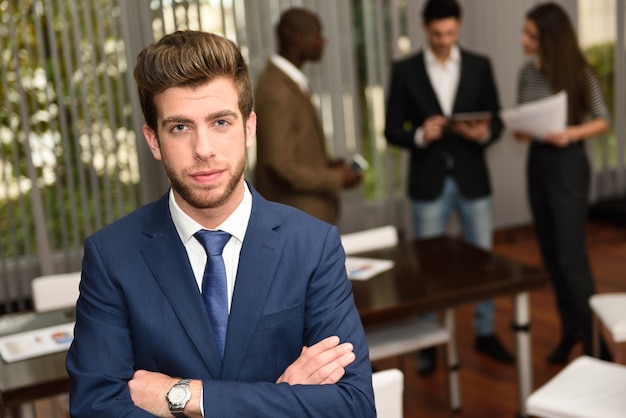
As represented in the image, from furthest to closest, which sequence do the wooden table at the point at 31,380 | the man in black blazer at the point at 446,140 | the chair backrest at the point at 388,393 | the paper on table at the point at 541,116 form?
the man in black blazer at the point at 446,140
the paper on table at the point at 541,116
the wooden table at the point at 31,380
the chair backrest at the point at 388,393

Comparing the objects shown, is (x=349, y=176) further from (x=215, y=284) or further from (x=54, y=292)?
(x=215, y=284)

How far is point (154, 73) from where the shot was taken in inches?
63.7

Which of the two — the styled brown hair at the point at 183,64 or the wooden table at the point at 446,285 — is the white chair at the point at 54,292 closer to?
the wooden table at the point at 446,285

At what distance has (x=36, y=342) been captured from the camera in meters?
2.59

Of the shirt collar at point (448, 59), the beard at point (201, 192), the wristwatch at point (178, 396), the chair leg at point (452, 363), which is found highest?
the shirt collar at point (448, 59)

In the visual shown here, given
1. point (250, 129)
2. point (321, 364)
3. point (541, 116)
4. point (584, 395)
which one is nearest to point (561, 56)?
point (541, 116)

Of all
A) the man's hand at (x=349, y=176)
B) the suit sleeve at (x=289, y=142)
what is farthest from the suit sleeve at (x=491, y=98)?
the suit sleeve at (x=289, y=142)

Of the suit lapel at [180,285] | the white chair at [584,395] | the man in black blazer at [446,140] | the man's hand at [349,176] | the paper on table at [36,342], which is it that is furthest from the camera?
the man in black blazer at [446,140]

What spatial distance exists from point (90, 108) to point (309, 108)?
2.03m

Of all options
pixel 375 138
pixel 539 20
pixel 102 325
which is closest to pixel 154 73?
pixel 102 325

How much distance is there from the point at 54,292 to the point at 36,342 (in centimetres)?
51

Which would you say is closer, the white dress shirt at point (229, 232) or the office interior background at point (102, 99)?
the white dress shirt at point (229, 232)

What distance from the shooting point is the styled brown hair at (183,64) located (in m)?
1.60

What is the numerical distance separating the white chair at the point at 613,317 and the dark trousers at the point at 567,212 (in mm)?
745
